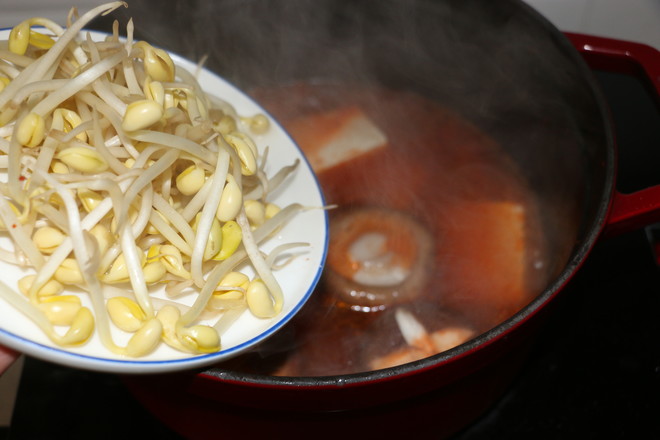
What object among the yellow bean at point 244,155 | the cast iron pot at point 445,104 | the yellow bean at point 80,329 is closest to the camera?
the yellow bean at point 80,329

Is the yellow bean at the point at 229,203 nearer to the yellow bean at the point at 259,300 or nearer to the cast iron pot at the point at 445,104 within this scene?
the yellow bean at the point at 259,300

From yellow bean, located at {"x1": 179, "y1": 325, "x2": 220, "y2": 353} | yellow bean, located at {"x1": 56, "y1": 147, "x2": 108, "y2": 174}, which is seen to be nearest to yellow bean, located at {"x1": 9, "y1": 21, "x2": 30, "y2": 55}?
yellow bean, located at {"x1": 56, "y1": 147, "x2": 108, "y2": 174}

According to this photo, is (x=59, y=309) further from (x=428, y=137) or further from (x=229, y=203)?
(x=428, y=137)

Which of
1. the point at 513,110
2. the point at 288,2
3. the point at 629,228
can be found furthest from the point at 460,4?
the point at 629,228

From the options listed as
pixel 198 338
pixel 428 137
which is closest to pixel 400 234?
pixel 428 137

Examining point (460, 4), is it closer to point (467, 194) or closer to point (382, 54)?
point (382, 54)

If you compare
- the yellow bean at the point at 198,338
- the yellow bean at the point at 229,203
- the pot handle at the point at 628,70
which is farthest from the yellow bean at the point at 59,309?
the pot handle at the point at 628,70

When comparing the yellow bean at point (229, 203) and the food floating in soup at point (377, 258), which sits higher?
the yellow bean at point (229, 203)
